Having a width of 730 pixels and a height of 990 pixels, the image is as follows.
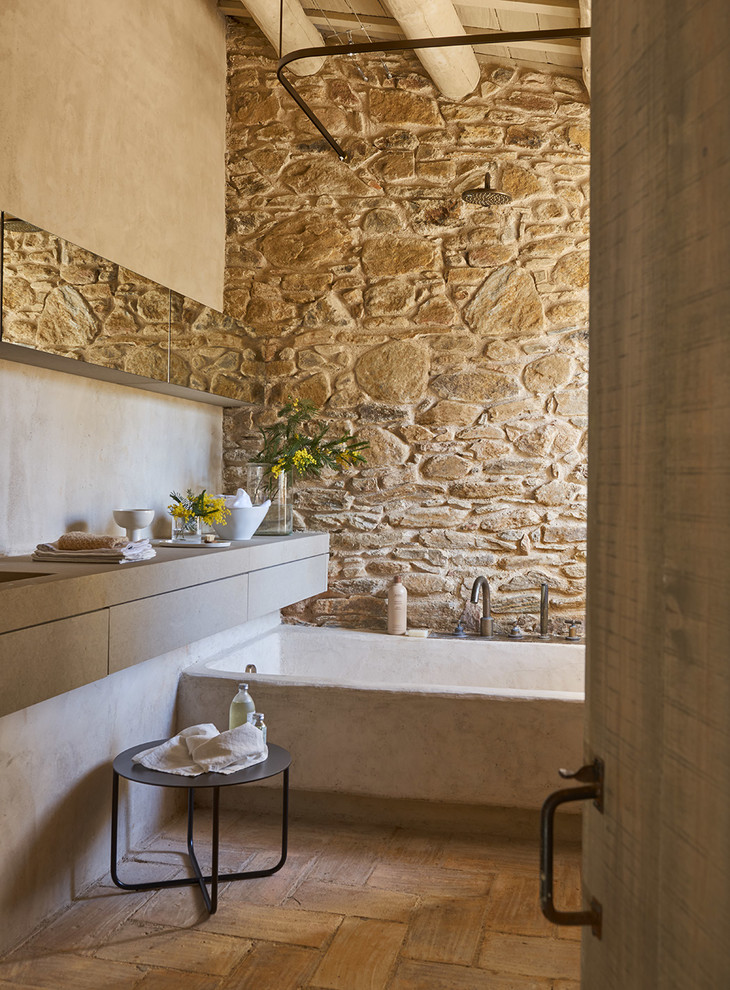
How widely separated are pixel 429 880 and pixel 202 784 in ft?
2.83

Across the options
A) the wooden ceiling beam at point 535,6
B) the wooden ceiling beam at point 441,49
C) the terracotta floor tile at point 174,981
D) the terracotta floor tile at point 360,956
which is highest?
the wooden ceiling beam at point 535,6

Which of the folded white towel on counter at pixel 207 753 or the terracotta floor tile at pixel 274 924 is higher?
the folded white towel on counter at pixel 207 753

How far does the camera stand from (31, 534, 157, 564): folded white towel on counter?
255cm

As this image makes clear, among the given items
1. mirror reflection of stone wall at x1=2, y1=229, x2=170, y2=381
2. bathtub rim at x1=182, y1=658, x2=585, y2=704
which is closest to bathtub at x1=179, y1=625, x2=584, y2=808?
bathtub rim at x1=182, y1=658, x2=585, y2=704

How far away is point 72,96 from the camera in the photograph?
298 centimetres

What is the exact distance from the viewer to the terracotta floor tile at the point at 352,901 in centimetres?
256

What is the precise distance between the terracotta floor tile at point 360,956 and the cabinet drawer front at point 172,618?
980 millimetres

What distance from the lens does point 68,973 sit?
2.22 metres

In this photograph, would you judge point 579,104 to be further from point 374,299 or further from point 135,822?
point 135,822

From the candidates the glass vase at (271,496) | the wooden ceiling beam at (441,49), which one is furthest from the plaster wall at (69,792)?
the wooden ceiling beam at (441,49)

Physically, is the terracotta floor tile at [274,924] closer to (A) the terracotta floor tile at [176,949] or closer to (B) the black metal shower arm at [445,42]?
(A) the terracotta floor tile at [176,949]

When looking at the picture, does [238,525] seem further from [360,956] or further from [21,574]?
[360,956]

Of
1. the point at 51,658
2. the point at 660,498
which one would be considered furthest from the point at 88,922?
the point at 660,498

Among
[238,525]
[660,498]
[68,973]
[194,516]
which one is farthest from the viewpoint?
[238,525]
